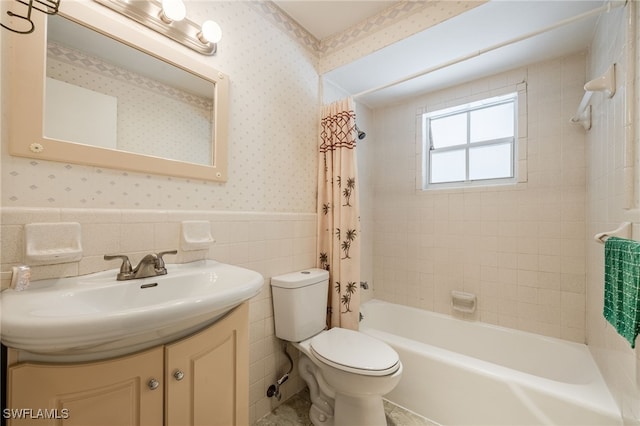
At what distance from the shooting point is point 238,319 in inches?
35.5

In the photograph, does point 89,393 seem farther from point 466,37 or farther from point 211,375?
point 466,37

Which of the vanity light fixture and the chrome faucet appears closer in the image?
the chrome faucet

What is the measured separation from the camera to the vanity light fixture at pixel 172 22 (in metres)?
1.01

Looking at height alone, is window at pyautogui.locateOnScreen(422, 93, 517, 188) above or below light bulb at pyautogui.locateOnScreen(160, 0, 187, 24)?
below

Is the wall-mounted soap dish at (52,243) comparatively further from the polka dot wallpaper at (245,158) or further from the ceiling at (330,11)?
the ceiling at (330,11)

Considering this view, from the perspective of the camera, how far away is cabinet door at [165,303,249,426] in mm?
709

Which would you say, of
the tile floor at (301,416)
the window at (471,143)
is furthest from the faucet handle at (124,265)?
the window at (471,143)

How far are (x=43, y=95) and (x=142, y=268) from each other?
634mm

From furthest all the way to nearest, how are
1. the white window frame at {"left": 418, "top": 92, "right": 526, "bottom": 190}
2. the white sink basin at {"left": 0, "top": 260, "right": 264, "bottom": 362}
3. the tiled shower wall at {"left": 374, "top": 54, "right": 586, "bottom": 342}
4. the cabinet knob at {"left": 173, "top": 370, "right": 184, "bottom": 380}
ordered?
the white window frame at {"left": 418, "top": 92, "right": 526, "bottom": 190} < the tiled shower wall at {"left": 374, "top": 54, "right": 586, "bottom": 342} < the cabinet knob at {"left": 173, "top": 370, "right": 184, "bottom": 380} < the white sink basin at {"left": 0, "top": 260, "right": 264, "bottom": 362}

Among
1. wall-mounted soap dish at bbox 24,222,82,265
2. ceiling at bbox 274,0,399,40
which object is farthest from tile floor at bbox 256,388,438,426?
ceiling at bbox 274,0,399,40

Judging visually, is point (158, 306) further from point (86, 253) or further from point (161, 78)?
point (161, 78)

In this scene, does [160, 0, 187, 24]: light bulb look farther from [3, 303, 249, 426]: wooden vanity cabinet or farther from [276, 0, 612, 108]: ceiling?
[3, 303, 249, 426]: wooden vanity cabinet

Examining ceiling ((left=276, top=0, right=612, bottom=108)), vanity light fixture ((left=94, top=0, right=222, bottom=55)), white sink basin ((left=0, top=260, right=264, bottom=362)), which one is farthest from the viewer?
ceiling ((left=276, top=0, right=612, bottom=108))

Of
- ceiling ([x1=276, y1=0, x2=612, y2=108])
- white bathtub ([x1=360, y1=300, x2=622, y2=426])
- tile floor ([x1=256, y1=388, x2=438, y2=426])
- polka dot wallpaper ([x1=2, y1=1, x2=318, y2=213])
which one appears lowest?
tile floor ([x1=256, y1=388, x2=438, y2=426])
